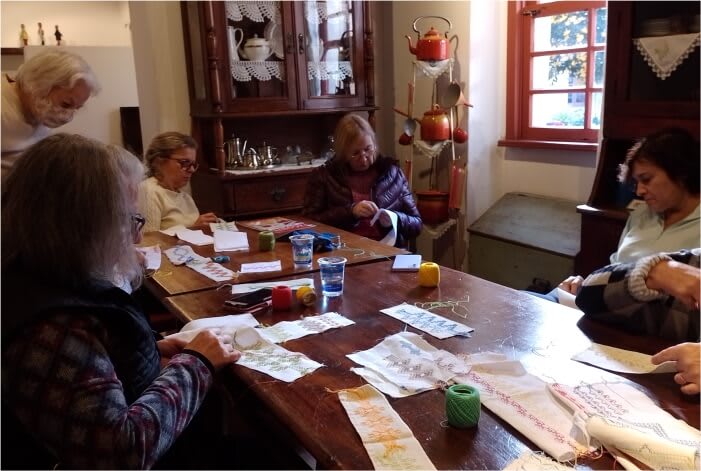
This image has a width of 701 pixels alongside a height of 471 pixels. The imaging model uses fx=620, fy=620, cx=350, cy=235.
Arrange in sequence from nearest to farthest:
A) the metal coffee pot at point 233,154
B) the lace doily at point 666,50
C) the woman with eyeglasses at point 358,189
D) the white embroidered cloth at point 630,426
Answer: the white embroidered cloth at point 630,426 < the lace doily at point 666,50 < the woman with eyeglasses at point 358,189 < the metal coffee pot at point 233,154

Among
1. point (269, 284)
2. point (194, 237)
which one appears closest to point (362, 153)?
point (194, 237)

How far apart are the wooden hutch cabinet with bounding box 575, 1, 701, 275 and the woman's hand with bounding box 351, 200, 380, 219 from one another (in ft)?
2.85

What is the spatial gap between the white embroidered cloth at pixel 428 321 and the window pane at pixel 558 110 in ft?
6.79

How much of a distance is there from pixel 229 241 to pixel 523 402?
1548 millimetres

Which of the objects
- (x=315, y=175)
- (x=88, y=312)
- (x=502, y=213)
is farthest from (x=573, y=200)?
(x=88, y=312)

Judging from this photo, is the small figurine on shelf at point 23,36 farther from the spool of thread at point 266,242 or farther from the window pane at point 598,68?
the window pane at point 598,68

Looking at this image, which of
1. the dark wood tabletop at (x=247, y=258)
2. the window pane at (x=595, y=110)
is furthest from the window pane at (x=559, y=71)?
the dark wood tabletop at (x=247, y=258)

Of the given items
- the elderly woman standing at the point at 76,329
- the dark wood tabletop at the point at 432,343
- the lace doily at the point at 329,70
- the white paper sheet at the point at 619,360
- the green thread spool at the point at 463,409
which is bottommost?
the white paper sheet at the point at 619,360

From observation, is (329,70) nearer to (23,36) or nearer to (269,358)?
(269,358)

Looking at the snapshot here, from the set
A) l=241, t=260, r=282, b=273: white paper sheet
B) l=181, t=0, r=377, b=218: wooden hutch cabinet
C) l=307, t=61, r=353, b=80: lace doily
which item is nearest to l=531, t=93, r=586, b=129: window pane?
l=181, t=0, r=377, b=218: wooden hutch cabinet

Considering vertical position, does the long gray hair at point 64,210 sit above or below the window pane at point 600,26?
below

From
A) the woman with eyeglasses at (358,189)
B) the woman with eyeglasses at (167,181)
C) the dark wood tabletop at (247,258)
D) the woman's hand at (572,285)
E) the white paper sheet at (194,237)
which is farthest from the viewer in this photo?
the woman with eyeglasses at (358,189)

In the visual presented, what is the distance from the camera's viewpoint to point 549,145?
3.25 metres

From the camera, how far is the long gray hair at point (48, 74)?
91.4 inches
